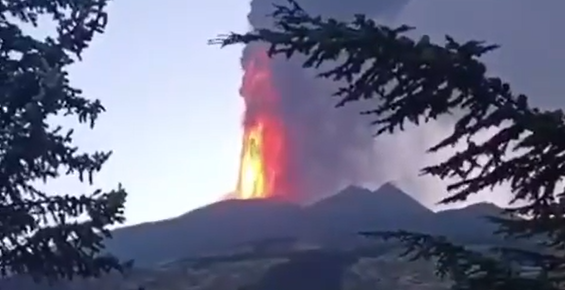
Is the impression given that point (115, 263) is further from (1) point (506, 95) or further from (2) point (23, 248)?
(1) point (506, 95)

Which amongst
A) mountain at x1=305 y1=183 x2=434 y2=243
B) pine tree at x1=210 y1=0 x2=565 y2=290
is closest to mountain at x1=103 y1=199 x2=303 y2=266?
mountain at x1=305 y1=183 x2=434 y2=243

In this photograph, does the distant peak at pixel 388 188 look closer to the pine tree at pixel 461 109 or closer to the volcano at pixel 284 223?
the volcano at pixel 284 223

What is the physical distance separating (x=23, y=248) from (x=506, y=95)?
10.2 meters

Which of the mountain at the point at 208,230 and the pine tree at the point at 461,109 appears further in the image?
the mountain at the point at 208,230

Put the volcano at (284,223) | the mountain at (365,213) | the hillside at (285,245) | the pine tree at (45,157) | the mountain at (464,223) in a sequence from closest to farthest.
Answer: the pine tree at (45,157) < the hillside at (285,245) < the mountain at (464,223) < the volcano at (284,223) < the mountain at (365,213)

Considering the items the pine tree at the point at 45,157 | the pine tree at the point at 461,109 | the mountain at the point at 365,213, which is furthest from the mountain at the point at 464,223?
the pine tree at the point at 461,109

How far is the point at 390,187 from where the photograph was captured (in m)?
129

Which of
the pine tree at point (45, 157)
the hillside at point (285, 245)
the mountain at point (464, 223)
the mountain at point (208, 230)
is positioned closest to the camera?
the pine tree at point (45, 157)

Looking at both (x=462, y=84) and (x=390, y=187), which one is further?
(x=390, y=187)

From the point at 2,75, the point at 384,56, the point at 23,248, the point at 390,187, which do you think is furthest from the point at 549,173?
the point at 390,187

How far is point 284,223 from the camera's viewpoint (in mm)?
105500

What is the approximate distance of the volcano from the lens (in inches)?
3967

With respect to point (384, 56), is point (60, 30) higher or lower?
higher

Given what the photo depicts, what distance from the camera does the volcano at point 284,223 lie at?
331 ft
